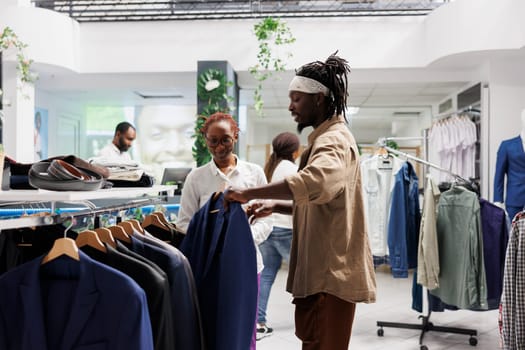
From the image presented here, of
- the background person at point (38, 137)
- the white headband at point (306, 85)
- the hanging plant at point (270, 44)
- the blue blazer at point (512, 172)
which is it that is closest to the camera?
the white headband at point (306, 85)

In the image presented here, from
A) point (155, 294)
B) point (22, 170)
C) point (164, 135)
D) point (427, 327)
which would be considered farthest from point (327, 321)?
point (164, 135)

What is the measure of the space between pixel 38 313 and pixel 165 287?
330 millimetres

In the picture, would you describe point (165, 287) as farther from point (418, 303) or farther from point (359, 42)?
point (359, 42)

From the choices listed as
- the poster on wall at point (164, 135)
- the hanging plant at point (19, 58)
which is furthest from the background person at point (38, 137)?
the poster on wall at point (164, 135)

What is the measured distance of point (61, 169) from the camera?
136cm

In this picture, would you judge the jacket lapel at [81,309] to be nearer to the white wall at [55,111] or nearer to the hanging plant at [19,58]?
the hanging plant at [19,58]

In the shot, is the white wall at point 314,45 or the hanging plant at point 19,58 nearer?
the hanging plant at point 19,58

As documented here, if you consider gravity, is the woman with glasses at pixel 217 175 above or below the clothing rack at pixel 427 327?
above

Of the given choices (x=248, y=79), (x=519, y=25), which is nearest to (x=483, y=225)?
(x=519, y=25)

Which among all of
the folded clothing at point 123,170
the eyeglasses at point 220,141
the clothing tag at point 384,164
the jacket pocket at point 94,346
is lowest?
the jacket pocket at point 94,346

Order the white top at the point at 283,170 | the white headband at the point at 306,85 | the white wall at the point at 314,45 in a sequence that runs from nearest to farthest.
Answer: the white headband at the point at 306,85, the white top at the point at 283,170, the white wall at the point at 314,45

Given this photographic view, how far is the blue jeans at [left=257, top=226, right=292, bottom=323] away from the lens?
380 centimetres

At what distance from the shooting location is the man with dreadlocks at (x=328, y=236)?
168 cm

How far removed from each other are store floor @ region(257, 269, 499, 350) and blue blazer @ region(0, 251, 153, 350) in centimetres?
255
